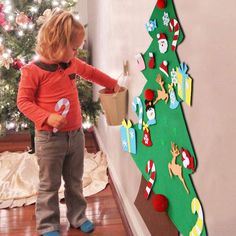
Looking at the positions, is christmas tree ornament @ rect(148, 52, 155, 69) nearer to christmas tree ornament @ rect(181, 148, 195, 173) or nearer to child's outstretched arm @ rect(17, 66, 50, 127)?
christmas tree ornament @ rect(181, 148, 195, 173)

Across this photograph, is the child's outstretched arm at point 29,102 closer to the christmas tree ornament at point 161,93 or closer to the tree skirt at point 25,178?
the christmas tree ornament at point 161,93

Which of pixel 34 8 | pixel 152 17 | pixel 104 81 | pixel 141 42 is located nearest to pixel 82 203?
pixel 104 81

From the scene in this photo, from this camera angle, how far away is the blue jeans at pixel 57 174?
170cm

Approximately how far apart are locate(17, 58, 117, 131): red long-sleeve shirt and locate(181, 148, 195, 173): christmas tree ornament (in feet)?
2.30

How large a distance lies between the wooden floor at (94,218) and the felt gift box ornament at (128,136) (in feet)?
1.46

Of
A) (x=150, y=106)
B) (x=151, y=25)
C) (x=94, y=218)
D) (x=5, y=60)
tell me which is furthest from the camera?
(x=5, y=60)

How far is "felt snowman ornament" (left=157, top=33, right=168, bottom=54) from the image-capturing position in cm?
120

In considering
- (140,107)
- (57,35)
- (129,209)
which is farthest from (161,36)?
(129,209)

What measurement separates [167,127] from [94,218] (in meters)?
0.98

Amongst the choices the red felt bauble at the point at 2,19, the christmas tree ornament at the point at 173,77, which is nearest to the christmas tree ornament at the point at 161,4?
the christmas tree ornament at the point at 173,77

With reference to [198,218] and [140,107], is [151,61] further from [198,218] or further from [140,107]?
[198,218]

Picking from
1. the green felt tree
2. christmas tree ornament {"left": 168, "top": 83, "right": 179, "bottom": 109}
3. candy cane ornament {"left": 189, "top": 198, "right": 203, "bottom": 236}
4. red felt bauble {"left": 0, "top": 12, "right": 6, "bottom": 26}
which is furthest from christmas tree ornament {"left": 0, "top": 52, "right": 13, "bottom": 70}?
candy cane ornament {"left": 189, "top": 198, "right": 203, "bottom": 236}

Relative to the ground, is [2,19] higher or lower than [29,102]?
higher

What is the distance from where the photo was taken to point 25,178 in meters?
2.40
